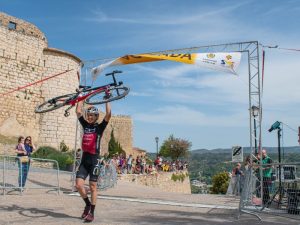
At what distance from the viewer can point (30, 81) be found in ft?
111

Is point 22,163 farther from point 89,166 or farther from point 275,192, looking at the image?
point 275,192

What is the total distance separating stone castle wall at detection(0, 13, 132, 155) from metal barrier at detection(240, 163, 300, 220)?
2420 centimetres

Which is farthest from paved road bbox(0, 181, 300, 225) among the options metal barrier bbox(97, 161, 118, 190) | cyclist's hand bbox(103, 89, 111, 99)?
metal barrier bbox(97, 161, 118, 190)

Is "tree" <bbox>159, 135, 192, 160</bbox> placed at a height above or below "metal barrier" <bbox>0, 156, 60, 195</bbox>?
above

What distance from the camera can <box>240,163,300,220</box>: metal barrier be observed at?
832cm

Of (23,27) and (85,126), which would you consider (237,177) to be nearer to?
(85,126)

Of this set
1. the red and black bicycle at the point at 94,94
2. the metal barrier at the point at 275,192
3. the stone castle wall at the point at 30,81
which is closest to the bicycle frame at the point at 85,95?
the red and black bicycle at the point at 94,94

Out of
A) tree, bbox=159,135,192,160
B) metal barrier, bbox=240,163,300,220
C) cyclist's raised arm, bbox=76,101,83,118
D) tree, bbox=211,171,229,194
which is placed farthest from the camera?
tree, bbox=159,135,192,160

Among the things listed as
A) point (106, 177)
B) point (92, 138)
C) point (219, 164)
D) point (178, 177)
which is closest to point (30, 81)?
point (178, 177)

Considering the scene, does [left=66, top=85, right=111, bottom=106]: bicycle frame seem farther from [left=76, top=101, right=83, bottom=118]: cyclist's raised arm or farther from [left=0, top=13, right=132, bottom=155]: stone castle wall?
[left=0, top=13, right=132, bottom=155]: stone castle wall

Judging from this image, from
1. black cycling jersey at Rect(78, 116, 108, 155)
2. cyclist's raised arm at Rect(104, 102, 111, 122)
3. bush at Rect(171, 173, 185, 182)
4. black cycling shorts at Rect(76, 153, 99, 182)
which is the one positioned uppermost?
cyclist's raised arm at Rect(104, 102, 111, 122)

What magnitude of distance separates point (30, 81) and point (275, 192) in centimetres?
2773

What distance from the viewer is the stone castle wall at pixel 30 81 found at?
32406 mm

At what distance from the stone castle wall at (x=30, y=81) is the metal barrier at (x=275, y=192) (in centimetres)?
2420
